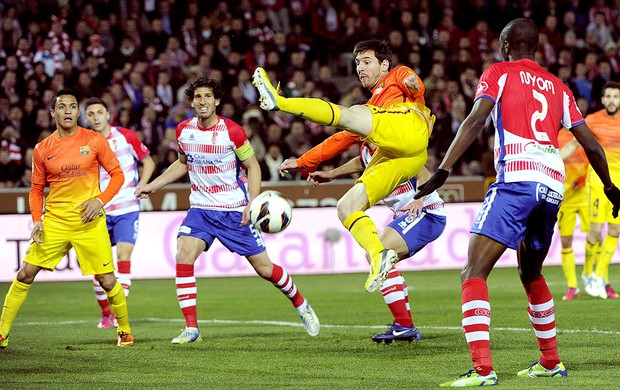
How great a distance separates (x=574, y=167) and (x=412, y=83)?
6.35 m

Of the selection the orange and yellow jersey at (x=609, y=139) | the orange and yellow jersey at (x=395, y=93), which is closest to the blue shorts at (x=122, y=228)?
the orange and yellow jersey at (x=395, y=93)

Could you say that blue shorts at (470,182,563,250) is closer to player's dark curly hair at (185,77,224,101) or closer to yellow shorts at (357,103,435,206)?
yellow shorts at (357,103,435,206)

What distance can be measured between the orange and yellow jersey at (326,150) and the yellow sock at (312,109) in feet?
5.14

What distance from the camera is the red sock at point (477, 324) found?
21.7 feet

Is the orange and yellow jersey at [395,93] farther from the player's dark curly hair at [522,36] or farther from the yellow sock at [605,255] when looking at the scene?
the yellow sock at [605,255]

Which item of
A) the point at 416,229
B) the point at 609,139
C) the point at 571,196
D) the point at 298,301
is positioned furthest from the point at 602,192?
the point at 298,301

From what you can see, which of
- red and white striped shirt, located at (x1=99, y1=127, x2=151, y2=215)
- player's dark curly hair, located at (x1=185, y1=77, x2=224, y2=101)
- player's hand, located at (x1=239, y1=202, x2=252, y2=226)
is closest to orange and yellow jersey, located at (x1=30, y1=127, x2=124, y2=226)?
player's dark curly hair, located at (x1=185, y1=77, x2=224, y2=101)

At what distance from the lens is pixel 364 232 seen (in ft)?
25.2

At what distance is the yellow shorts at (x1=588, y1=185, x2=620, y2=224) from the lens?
13.4 m

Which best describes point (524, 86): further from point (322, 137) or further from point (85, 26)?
point (85, 26)

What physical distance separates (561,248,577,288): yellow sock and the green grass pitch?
1.14ft

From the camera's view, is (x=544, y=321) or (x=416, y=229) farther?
(x=416, y=229)

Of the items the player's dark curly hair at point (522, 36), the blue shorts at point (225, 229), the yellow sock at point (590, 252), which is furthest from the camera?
the yellow sock at point (590, 252)

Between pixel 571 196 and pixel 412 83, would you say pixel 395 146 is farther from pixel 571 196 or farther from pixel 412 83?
pixel 571 196
